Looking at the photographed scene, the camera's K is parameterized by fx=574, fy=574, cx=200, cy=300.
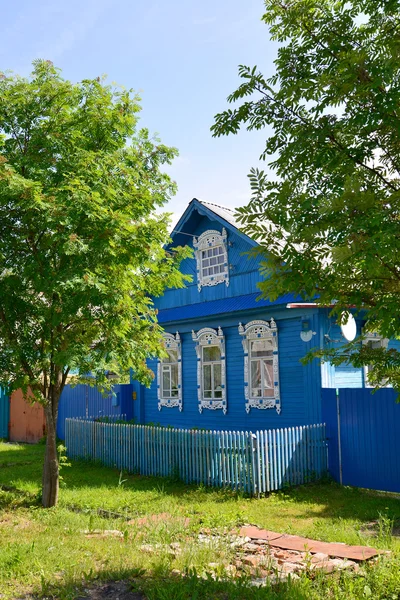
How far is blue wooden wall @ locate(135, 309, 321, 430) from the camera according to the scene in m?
13.1

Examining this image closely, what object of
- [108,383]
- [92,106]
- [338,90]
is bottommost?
[108,383]

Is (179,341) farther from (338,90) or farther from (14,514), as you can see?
(338,90)

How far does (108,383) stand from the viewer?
1041 cm

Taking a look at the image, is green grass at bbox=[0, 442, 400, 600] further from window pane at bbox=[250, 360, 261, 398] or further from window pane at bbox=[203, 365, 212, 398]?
window pane at bbox=[203, 365, 212, 398]

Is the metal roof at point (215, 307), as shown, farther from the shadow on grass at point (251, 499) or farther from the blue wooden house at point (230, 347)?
the shadow on grass at point (251, 499)

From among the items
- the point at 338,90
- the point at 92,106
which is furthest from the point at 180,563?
the point at 92,106

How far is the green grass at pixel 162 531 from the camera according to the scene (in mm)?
5270

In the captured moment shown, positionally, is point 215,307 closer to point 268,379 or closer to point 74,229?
point 268,379

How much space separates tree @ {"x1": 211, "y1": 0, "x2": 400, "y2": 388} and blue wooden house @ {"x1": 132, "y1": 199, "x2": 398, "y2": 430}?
8.09m

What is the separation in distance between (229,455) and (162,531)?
3.96 m

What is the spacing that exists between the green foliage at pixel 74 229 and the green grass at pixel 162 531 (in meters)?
2.24

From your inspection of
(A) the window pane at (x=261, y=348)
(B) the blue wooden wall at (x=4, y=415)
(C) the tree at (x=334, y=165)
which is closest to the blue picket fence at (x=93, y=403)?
(B) the blue wooden wall at (x=4, y=415)

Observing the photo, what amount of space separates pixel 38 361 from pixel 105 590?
4.67 metres

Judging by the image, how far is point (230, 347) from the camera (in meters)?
15.5
